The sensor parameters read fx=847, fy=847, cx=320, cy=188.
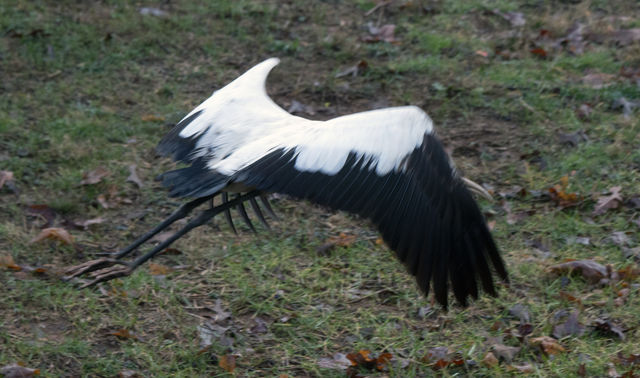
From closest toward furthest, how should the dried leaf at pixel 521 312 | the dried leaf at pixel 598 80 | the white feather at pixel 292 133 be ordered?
the white feather at pixel 292 133
the dried leaf at pixel 521 312
the dried leaf at pixel 598 80

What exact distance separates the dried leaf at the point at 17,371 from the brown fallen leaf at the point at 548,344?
2319mm

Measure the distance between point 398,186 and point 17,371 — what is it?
1.88 m

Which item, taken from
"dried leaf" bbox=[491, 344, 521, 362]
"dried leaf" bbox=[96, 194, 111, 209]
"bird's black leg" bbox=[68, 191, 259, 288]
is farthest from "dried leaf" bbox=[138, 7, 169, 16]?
"dried leaf" bbox=[491, 344, 521, 362]

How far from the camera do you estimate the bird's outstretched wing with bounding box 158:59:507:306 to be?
11.7 ft

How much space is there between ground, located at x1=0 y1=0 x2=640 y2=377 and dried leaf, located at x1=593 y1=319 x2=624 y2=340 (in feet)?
0.06

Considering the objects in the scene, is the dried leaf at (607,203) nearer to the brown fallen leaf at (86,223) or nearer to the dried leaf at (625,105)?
the dried leaf at (625,105)

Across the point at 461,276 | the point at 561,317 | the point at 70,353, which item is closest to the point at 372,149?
the point at 461,276

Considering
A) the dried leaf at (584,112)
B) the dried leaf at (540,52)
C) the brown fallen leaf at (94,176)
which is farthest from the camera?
the dried leaf at (540,52)

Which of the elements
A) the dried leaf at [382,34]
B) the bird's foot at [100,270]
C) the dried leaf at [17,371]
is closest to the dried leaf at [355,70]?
the dried leaf at [382,34]

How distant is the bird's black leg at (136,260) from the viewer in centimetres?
431

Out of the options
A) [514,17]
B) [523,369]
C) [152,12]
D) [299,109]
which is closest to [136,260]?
[523,369]

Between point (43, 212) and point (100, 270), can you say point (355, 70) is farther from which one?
point (100, 270)

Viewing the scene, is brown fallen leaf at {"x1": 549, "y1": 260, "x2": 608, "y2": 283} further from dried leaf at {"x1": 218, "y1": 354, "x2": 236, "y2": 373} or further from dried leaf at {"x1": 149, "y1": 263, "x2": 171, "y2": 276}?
dried leaf at {"x1": 149, "y1": 263, "x2": 171, "y2": 276}

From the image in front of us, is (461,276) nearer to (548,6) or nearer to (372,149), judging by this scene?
(372,149)
